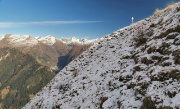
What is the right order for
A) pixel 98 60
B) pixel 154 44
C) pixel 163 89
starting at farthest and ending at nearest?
pixel 98 60 < pixel 154 44 < pixel 163 89

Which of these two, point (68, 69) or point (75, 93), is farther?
point (68, 69)

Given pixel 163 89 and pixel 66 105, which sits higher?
pixel 163 89

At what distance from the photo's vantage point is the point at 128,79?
16.6 m

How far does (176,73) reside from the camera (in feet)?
42.3

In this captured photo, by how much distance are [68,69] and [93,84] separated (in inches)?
381

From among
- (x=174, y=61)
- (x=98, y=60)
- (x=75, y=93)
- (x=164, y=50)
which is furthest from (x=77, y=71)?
(x=174, y=61)

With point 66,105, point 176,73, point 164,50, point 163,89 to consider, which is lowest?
point 66,105

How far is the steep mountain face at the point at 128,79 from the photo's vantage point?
1259 cm

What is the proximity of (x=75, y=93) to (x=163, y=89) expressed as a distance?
973 centimetres

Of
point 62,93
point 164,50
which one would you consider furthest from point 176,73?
point 62,93

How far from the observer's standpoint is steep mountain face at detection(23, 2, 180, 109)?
12.6 meters

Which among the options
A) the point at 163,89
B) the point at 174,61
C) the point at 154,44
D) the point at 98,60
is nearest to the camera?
the point at 163,89

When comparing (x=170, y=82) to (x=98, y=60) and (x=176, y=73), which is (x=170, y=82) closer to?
Result: (x=176, y=73)

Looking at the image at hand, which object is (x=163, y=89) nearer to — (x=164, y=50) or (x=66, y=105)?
(x=164, y=50)
